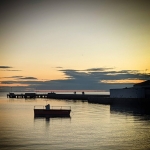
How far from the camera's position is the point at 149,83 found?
268 feet

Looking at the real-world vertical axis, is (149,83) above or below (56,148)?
above

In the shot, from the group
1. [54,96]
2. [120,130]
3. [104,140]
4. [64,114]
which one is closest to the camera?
[104,140]

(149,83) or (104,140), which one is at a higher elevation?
(149,83)

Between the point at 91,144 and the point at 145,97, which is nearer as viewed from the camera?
the point at 91,144

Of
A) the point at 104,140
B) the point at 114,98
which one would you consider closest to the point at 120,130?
the point at 104,140

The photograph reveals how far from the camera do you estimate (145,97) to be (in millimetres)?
80312

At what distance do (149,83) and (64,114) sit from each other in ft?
107

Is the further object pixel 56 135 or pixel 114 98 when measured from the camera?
pixel 114 98

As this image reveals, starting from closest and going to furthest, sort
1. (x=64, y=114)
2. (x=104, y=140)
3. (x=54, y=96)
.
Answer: (x=104, y=140), (x=64, y=114), (x=54, y=96)

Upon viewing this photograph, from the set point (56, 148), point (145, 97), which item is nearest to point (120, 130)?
point (56, 148)

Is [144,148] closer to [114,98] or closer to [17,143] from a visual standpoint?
[17,143]

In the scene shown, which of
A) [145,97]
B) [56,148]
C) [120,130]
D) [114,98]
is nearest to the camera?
[56,148]

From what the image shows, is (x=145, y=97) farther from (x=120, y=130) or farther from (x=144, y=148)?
(x=144, y=148)

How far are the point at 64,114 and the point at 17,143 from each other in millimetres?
27878
